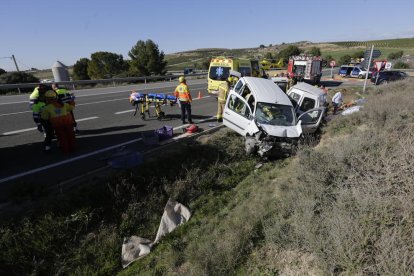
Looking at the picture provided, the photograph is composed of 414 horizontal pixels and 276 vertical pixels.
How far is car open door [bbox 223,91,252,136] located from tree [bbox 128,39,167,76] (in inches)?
1308

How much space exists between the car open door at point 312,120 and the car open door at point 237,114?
74.7 inches

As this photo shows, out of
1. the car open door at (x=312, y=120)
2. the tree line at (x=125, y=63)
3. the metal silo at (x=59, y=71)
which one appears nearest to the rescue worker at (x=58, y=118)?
the car open door at (x=312, y=120)

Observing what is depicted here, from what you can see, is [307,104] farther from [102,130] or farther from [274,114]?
[102,130]

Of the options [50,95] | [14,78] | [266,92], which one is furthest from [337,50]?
[50,95]

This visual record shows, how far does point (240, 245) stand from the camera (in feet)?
13.5

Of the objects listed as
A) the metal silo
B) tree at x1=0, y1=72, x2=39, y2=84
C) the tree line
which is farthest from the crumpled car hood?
the tree line

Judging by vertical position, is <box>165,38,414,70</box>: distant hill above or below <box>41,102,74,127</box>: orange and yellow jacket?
below

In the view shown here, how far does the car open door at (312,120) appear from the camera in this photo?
29.6 feet

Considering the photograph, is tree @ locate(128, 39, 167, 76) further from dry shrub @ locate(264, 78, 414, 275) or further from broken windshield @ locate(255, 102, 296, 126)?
dry shrub @ locate(264, 78, 414, 275)

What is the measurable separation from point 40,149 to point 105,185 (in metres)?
2.93

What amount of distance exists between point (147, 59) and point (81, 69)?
12.5 metres

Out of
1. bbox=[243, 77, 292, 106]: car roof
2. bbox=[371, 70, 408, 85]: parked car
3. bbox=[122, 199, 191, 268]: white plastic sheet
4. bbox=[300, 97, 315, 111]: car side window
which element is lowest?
bbox=[371, 70, 408, 85]: parked car

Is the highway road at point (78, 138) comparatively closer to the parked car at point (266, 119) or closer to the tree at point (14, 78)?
the parked car at point (266, 119)

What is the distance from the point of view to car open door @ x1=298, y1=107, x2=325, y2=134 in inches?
355
